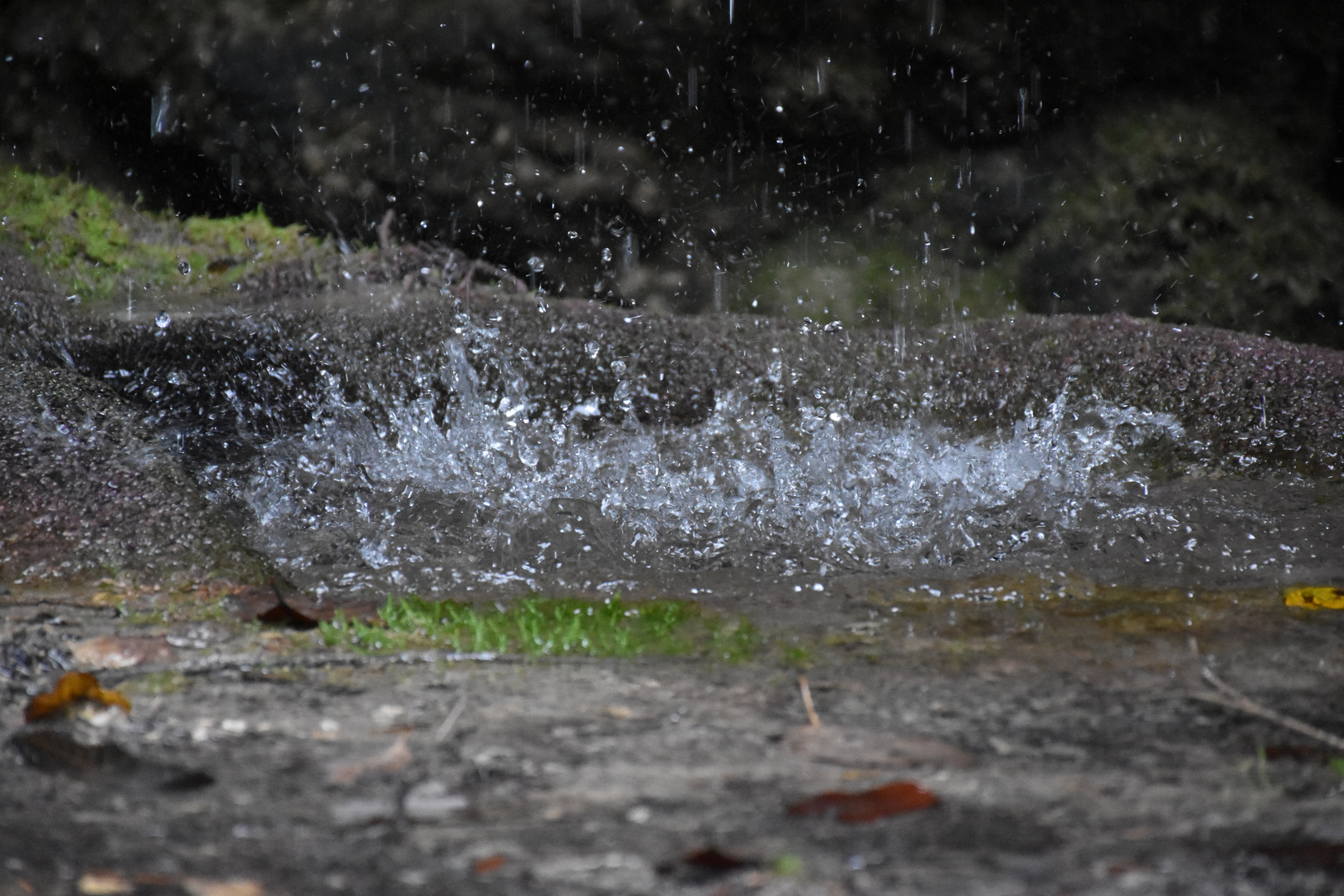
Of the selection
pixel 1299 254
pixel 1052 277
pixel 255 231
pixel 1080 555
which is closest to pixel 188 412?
pixel 255 231

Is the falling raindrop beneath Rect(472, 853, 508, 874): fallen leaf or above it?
above

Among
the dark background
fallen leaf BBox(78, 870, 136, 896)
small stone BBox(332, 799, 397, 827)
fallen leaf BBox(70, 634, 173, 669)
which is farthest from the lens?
the dark background

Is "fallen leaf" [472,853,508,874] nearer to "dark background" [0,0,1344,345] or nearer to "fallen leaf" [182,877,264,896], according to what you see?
"fallen leaf" [182,877,264,896]

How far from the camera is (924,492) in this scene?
8.84 feet

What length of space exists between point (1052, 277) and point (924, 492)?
2.33m

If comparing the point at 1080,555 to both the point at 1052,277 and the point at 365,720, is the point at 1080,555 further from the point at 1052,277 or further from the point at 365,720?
the point at 1052,277

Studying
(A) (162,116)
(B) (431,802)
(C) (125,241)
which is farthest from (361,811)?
(A) (162,116)

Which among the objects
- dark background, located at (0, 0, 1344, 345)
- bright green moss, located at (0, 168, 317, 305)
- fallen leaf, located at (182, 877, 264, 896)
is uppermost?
dark background, located at (0, 0, 1344, 345)

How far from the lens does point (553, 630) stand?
176cm

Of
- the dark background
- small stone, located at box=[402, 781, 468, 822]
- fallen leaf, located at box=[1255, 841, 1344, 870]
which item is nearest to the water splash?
small stone, located at box=[402, 781, 468, 822]

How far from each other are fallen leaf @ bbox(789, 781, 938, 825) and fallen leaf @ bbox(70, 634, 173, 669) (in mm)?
1039

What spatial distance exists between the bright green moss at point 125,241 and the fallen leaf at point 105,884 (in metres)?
3.52

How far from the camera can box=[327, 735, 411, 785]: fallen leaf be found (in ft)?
3.72

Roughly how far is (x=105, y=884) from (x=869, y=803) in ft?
2.37
